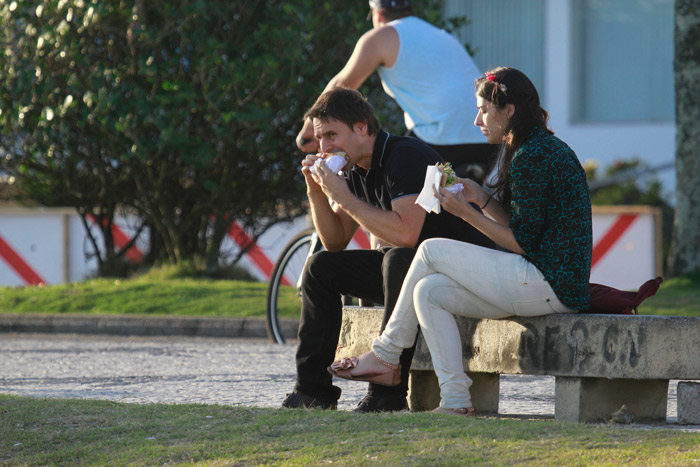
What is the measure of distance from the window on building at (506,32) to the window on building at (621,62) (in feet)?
2.13

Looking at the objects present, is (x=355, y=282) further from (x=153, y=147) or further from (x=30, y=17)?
(x=30, y=17)

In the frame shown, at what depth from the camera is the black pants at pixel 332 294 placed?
487cm

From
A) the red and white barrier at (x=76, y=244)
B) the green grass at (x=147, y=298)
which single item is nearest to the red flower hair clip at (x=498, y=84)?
the green grass at (x=147, y=298)

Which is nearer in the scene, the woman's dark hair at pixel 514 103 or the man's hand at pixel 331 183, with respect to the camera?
the woman's dark hair at pixel 514 103

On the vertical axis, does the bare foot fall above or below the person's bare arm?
below

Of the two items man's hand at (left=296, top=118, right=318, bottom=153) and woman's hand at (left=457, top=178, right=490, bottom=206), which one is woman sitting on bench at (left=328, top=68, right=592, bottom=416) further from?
man's hand at (left=296, top=118, right=318, bottom=153)

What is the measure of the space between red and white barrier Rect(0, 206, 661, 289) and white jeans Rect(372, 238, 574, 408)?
7338 millimetres

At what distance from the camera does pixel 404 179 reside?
4957 millimetres

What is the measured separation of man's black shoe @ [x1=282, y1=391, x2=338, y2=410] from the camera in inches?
194

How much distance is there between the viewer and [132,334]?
958 cm

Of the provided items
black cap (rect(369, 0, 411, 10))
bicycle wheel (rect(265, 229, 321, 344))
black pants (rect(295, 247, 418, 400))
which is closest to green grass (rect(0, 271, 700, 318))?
bicycle wheel (rect(265, 229, 321, 344))

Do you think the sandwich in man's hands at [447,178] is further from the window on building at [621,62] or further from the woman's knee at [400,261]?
the window on building at [621,62]

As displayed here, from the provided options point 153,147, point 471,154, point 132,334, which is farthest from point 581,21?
point 471,154

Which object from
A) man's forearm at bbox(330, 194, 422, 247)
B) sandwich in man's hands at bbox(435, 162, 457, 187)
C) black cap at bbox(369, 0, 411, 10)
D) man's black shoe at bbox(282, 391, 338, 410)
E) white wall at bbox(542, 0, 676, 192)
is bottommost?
man's black shoe at bbox(282, 391, 338, 410)
